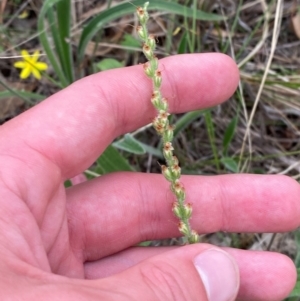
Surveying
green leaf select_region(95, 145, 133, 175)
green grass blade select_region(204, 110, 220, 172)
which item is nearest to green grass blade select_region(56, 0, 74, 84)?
green leaf select_region(95, 145, 133, 175)

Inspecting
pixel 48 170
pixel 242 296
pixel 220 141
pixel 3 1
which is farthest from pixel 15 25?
pixel 242 296

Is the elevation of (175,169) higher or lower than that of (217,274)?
higher

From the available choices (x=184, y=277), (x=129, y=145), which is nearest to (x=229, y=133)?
(x=129, y=145)

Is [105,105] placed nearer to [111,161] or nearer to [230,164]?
[111,161]

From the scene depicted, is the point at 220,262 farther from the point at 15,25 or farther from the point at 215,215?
the point at 15,25

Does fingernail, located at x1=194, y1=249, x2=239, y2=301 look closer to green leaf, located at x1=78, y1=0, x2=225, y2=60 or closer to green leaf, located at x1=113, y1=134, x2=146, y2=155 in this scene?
green leaf, located at x1=113, y1=134, x2=146, y2=155

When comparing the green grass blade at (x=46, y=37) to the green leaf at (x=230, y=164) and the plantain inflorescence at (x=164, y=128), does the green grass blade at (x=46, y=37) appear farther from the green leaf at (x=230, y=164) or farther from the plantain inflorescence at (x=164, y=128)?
the green leaf at (x=230, y=164)
